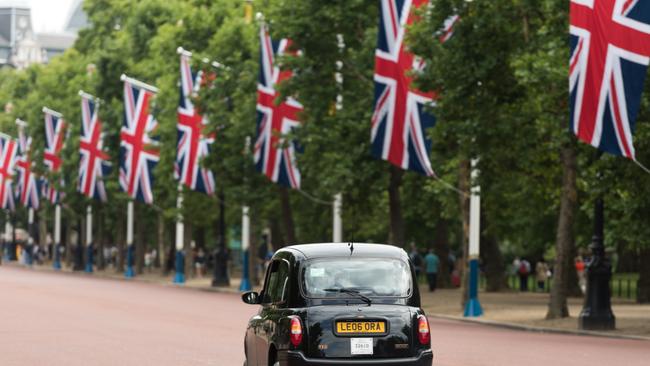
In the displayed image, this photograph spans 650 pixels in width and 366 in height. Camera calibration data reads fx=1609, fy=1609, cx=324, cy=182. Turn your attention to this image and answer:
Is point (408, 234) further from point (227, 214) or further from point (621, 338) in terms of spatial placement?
point (621, 338)

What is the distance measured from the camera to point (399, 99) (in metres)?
39.8

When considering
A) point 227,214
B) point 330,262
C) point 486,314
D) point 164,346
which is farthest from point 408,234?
point 330,262

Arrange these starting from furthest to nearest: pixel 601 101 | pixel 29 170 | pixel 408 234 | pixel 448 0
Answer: pixel 29 170
pixel 408 234
pixel 448 0
pixel 601 101

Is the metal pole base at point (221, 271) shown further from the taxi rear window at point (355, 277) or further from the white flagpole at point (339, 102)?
the taxi rear window at point (355, 277)

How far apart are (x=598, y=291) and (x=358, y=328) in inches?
749

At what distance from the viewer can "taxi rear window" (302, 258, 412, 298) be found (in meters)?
15.9

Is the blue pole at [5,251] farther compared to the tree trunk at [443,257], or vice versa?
the blue pole at [5,251]

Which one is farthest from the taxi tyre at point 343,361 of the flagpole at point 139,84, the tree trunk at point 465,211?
the flagpole at point 139,84

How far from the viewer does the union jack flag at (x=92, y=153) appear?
7675 cm

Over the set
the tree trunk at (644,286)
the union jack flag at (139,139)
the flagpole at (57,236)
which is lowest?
the tree trunk at (644,286)

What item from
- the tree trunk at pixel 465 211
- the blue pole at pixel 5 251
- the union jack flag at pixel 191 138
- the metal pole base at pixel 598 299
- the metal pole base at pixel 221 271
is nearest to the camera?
the metal pole base at pixel 598 299

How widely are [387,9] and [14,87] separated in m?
88.5

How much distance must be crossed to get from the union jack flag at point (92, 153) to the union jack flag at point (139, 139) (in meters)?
8.13

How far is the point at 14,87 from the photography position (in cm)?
12456
